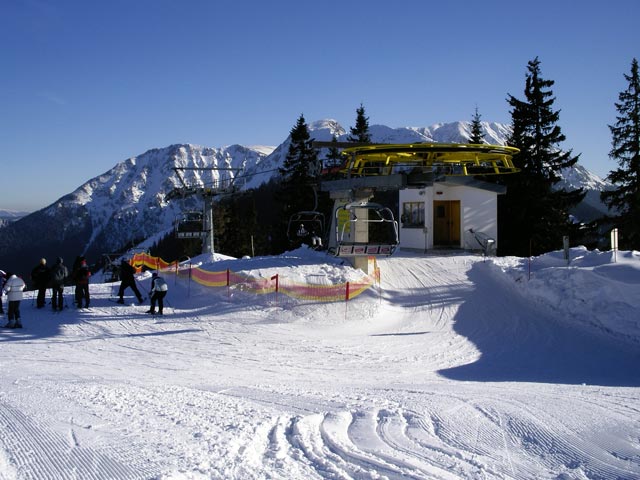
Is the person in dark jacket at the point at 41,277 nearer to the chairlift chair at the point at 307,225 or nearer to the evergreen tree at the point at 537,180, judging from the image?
the chairlift chair at the point at 307,225

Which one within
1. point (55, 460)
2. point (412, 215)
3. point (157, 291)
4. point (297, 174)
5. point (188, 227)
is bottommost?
point (55, 460)

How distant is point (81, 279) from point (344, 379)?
10341mm

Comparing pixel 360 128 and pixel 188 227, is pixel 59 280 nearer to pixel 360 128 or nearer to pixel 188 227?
pixel 188 227

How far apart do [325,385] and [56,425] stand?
15.6 ft

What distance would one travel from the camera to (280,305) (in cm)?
1834

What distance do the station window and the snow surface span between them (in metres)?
6.19

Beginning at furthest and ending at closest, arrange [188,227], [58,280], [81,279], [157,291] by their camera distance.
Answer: [188,227] → [81,279] → [58,280] → [157,291]

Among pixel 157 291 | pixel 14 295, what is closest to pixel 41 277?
pixel 14 295

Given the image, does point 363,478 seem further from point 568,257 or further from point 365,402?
point 568,257

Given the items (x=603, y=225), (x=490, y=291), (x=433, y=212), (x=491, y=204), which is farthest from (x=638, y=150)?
(x=490, y=291)

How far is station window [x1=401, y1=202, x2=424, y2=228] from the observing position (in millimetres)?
30406

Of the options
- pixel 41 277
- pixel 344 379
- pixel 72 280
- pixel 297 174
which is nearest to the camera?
pixel 344 379

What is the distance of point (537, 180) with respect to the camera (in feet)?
118

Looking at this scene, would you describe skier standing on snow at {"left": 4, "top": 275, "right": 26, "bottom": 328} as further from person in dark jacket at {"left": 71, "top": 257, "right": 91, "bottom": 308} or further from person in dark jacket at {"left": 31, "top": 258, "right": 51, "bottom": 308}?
person in dark jacket at {"left": 71, "top": 257, "right": 91, "bottom": 308}
